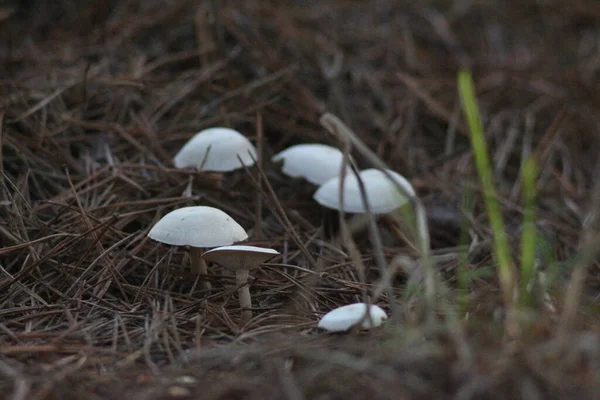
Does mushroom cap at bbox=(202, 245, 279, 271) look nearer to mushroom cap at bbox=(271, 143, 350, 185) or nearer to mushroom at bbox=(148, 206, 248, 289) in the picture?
mushroom at bbox=(148, 206, 248, 289)

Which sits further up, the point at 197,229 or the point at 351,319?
the point at 197,229

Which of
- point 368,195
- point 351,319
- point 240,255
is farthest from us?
point 368,195

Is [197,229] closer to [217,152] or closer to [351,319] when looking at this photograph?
[351,319]

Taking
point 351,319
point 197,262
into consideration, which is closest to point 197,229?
point 197,262

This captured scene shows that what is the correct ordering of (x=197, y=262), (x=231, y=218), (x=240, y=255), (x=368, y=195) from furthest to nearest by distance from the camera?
1. (x=368, y=195)
2. (x=197, y=262)
3. (x=231, y=218)
4. (x=240, y=255)

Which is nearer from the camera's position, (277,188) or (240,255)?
(240,255)

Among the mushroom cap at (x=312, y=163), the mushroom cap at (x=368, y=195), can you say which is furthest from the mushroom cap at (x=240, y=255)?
the mushroom cap at (x=312, y=163)

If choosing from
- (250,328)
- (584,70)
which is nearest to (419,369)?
(250,328)
